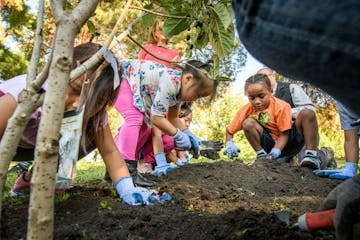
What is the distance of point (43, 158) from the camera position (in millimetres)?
967

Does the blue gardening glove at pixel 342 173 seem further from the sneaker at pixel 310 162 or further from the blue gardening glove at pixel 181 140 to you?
the blue gardening glove at pixel 181 140

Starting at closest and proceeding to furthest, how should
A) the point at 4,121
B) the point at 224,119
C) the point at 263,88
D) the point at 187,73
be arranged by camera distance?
the point at 4,121
the point at 187,73
the point at 263,88
the point at 224,119

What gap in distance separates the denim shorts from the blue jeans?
11.6 ft

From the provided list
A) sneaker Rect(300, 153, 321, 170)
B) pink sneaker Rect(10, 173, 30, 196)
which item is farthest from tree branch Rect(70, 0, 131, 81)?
sneaker Rect(300, 153, 321, 170)

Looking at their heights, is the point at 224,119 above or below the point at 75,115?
below

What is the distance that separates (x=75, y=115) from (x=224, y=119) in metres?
8.86

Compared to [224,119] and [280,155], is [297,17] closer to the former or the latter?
[280,155]

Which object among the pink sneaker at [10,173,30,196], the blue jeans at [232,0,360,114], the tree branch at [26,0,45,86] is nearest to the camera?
the blue jeans at [232,0,360,114]

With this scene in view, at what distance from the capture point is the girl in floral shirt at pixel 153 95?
3352 millimetres

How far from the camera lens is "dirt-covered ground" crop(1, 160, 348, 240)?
1421mm

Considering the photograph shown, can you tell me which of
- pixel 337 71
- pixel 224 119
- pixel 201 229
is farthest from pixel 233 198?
pixel 224 119

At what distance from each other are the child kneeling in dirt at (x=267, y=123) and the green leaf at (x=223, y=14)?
268 centimetres

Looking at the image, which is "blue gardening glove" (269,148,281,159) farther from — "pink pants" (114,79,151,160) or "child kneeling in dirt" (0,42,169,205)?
"child kneeling in dirt" (0,42,169,205)

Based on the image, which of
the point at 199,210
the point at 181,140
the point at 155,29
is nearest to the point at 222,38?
the point at 199,210
